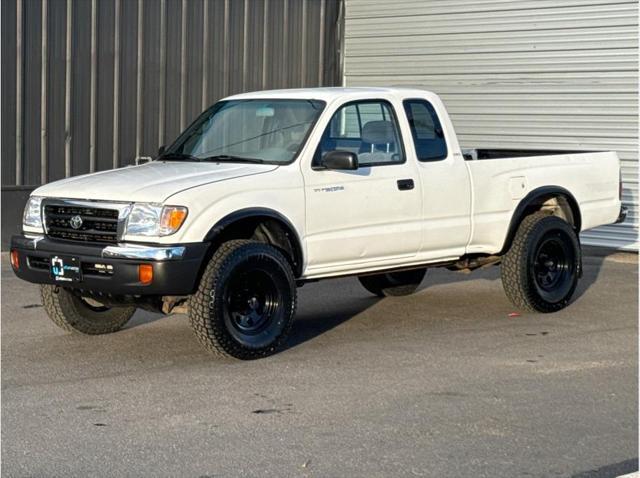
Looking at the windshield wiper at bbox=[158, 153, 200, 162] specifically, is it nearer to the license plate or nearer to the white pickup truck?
the white pickup truck

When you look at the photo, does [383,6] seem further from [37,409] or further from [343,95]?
[37,409]

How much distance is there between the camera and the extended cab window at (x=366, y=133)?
936 cm

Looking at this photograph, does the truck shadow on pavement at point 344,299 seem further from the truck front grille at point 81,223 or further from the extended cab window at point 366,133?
the truck front grille at point 81,223

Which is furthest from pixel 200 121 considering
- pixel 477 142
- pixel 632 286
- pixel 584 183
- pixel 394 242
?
pixel 477 142

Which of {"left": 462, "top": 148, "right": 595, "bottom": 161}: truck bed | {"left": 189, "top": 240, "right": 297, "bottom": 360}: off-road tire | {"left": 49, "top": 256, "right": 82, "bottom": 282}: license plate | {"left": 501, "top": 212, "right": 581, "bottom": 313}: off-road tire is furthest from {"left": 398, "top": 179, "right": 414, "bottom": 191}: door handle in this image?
{"left": 49, "top": 256, "right": 82, "bottom": 282}: license plate

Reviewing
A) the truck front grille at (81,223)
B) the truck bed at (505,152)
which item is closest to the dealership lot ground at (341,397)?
the truck front grille at (81,223)

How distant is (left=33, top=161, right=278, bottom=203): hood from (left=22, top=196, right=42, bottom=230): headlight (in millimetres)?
57

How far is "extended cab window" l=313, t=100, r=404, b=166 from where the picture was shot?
30.7ft

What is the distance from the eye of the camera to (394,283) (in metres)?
11.6

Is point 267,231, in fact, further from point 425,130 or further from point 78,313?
point 425,130

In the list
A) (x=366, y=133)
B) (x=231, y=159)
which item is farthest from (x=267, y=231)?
(x=366, y=133)

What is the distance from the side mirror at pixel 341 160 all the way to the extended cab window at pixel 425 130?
107 cm

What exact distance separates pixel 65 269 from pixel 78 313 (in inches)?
40.0

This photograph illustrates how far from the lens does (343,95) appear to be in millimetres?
9555
